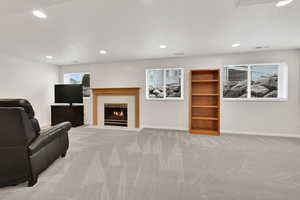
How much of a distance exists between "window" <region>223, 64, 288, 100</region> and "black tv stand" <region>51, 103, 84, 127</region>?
5028 millimetres

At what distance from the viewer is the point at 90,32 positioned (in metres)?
2.59

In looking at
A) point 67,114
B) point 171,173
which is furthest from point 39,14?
point 67,114

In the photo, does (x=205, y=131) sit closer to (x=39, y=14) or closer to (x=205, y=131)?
(x=205, y=131)

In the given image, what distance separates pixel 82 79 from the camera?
5.43 m

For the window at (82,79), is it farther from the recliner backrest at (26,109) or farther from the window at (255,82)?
the window at (255,82)

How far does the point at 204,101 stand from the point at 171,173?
9.35 feet

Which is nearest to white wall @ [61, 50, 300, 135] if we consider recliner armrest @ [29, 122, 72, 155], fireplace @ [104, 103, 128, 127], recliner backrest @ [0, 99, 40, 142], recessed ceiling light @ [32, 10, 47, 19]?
fireplace @ [104, 103, 128, 127]

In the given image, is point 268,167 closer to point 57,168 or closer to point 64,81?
point 57,168

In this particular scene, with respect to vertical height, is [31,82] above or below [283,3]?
below

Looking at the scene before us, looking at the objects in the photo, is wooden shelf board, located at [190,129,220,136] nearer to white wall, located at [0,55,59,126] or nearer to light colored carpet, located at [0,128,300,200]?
light colored carpet, located at [0,128,300,200]

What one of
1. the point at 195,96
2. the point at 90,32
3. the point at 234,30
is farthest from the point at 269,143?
the point at 90,32

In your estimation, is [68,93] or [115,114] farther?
[115,114]

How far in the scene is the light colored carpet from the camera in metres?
1.53

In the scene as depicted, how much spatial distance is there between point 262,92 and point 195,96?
187 centimetres
